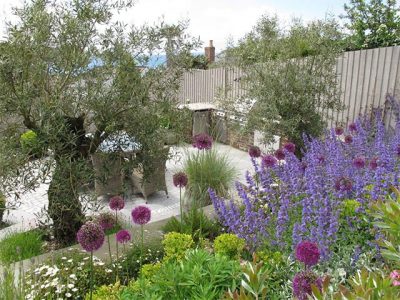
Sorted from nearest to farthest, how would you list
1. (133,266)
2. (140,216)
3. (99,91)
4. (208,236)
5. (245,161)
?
(140,216)
(133,266)
(99,91)
(208,236)
(245,161)

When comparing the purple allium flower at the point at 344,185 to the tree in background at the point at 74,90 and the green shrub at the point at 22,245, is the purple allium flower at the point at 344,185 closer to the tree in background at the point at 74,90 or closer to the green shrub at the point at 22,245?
the tree in background at the point at 74,90

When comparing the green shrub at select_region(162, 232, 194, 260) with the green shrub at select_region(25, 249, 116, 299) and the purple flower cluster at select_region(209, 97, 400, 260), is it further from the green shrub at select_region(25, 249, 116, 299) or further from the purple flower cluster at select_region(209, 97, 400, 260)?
the green shrub at select_region(25, 249, 116, 299)

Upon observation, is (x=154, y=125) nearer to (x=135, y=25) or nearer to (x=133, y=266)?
(x=135, y=25)

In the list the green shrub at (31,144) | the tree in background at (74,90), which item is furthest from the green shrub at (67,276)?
the green shrub at (31,144)

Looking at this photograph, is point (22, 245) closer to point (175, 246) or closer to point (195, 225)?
point (195, 225)

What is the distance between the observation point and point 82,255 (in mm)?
2961

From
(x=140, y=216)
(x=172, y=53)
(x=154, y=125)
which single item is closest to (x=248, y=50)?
(x=172, y=53)

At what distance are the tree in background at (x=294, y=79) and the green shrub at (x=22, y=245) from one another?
400cm

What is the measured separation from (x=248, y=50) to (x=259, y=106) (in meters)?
1.22

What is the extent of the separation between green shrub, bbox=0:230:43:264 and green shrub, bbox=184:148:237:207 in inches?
71.5

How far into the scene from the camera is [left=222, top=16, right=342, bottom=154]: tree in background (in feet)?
19.6

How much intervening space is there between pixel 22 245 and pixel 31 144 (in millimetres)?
1144

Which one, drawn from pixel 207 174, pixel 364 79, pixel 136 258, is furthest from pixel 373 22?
pixel 136 258

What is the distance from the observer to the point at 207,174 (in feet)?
15.3
